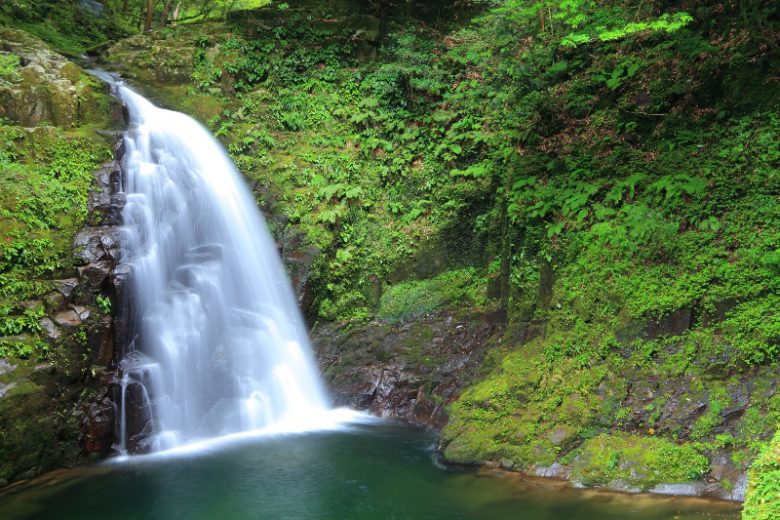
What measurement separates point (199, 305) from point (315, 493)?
4.67m

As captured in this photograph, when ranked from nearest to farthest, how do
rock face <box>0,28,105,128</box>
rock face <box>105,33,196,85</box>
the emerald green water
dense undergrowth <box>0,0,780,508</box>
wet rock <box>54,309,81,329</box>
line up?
the emerald green water
dense undergrowth <box>0,0,780,508</box>
wet rock <box>54,309,81,329</box>
rock face <box>0,28,105,128</box>
rock face <box>105,33,196,85</box>

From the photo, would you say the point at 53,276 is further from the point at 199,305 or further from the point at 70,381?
the point at 199,305

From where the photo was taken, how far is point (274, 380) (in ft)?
34.0

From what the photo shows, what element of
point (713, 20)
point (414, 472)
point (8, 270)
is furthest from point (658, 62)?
point (8, 270)

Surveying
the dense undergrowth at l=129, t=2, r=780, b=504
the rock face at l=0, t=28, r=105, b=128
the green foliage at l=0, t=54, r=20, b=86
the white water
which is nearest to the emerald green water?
the dense undergrowth at l=129, t=2, r=780, b=504

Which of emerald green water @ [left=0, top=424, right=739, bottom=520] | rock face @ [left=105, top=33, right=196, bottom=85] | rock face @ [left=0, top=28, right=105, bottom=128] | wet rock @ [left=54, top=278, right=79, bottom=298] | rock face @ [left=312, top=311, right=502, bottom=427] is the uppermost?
rock face @ [left=105, top=33, right=196, bottom=85]

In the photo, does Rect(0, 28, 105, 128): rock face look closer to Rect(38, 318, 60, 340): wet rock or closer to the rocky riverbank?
the rocky riverbank

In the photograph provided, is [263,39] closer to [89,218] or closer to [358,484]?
[89,218]

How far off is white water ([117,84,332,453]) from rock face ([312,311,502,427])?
1.94 ft

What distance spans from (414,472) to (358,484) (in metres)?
0.81

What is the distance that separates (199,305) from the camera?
1028cm

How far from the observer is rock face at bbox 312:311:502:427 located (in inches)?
381

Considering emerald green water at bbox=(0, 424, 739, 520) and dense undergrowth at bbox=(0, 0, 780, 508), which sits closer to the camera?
emerald green water at bbox=(0, 424, 739, 520)

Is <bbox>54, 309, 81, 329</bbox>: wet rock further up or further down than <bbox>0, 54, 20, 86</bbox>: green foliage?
further down
